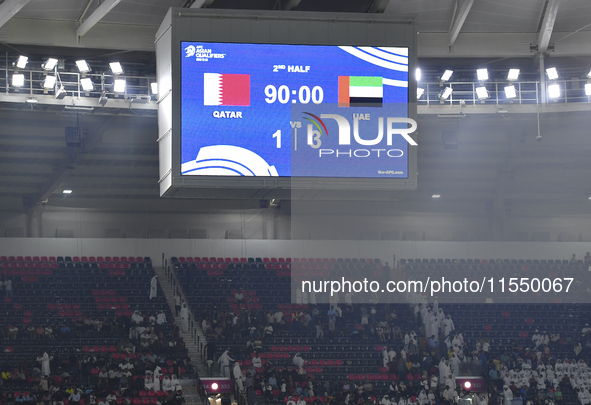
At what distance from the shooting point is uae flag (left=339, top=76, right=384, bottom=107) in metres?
16.0

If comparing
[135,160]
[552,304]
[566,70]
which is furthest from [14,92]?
[552,304]

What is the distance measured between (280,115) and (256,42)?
5.15 feet

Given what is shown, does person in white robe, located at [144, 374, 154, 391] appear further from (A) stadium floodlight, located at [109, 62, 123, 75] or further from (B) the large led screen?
(A) stadium floodlight, located at [109, 62, 123, 75]

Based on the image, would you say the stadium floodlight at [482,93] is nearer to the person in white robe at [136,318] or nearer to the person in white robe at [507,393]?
the person in white robe at [507,393]

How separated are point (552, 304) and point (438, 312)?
459 centimetres

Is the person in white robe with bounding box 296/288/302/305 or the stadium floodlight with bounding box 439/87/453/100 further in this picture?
the person in white robe with bounding box 296/288/302/305

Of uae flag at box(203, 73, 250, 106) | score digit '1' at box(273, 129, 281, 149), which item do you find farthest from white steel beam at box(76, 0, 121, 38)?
score digit '1' at box(273, 129, 281, 149)

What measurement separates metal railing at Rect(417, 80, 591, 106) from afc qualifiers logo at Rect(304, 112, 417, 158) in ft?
20.5

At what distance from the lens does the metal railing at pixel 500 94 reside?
2242cm

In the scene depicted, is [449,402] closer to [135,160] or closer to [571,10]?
[571,10]

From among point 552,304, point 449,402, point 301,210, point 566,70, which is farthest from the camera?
point 301,210

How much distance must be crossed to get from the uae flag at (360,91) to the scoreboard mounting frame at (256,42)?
2.25ft

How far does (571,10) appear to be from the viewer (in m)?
21.1

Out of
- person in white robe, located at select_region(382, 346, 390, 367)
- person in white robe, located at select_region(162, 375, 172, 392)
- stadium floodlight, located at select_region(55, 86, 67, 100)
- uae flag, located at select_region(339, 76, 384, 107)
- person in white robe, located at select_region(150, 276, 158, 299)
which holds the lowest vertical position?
person in white robe, located at select_region(162, 375, 172, 392)
